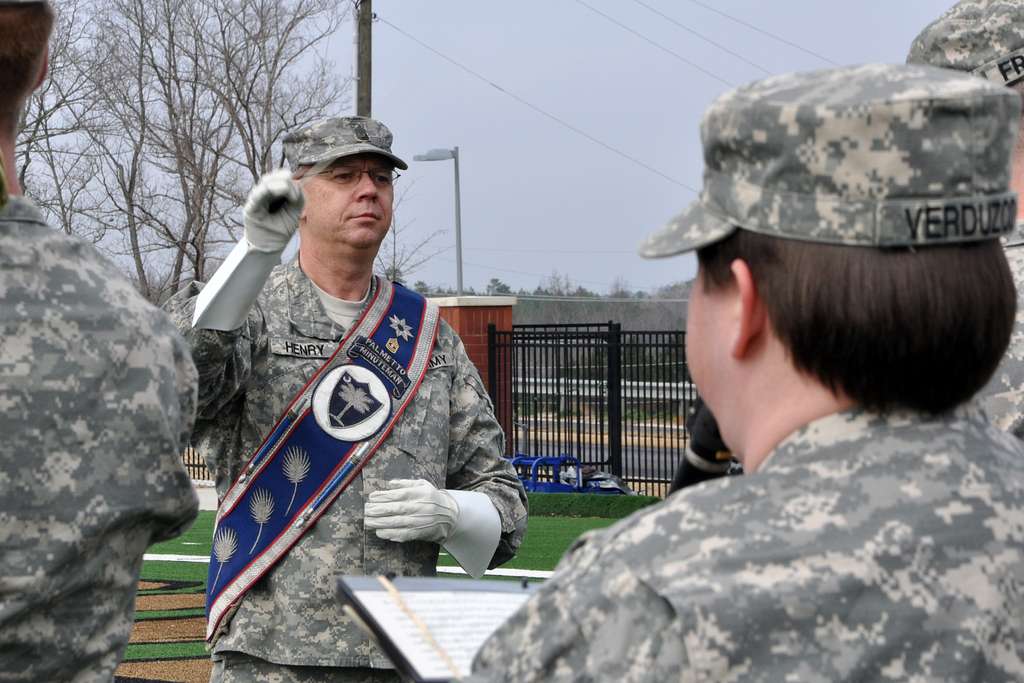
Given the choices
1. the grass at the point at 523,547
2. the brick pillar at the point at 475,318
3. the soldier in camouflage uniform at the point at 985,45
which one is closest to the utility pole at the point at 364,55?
the brick pillar at the point at 475,318

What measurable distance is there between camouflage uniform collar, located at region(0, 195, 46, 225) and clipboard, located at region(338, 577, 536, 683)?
101 centimetres

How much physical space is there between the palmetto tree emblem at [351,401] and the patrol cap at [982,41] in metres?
1.87

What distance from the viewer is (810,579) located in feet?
4.90

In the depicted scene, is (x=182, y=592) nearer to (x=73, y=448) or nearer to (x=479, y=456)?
(x=479, y=456)

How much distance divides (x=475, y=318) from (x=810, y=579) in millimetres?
16269

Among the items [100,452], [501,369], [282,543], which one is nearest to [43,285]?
[100,452]

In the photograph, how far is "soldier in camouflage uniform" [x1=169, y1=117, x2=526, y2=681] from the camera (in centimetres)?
396

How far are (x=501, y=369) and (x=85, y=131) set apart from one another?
13298 mm

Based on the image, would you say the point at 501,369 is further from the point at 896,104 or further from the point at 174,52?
the point at 896,104

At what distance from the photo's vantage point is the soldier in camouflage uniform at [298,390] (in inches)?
156

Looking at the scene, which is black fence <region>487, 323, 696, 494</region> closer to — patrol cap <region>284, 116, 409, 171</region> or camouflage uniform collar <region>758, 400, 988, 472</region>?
patrol cap <region>284, 116, 409, 171</region>

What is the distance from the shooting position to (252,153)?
27828mm

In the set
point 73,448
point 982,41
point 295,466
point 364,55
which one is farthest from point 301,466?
point 364,55

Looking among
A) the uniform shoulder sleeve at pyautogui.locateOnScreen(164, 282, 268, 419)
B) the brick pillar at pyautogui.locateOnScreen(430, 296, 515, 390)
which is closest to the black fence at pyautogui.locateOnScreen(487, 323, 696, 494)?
the brick pillar at pyautogui.locateOnScreen(430, 296, 515, 390)
